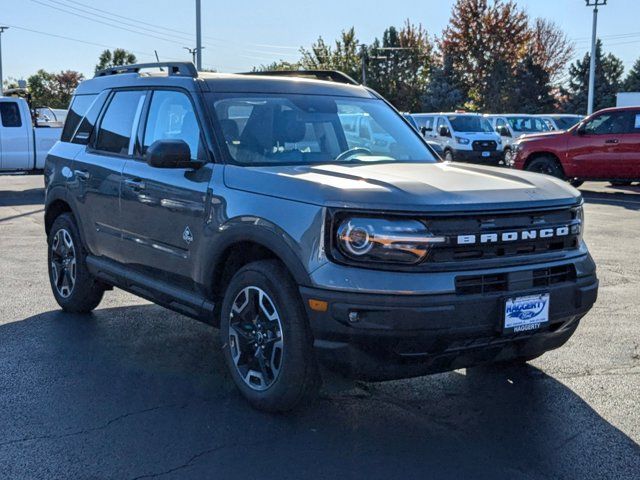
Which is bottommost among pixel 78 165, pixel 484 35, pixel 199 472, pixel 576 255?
pixel 199 472

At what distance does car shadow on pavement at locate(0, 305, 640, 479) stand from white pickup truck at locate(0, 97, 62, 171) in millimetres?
14657

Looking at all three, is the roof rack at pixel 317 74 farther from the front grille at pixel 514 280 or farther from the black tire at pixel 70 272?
the front grille at pixel 514 280

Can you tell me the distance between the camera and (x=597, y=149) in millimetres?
17141

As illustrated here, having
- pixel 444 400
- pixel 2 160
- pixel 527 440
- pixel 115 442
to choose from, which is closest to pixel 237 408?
pixel 115 442

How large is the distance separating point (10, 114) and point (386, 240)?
17.1 m

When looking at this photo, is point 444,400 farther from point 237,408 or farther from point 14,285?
point 14,285

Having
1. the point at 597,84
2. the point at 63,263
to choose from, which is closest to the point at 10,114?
the point at 63,263

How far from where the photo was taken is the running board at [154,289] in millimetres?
4789

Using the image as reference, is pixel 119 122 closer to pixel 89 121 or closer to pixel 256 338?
pixel 89 121

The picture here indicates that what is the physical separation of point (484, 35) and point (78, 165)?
164 ft

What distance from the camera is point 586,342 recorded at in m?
5.74

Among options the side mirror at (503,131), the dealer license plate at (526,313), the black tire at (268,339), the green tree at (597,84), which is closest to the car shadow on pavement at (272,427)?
the black tire at (268,339)

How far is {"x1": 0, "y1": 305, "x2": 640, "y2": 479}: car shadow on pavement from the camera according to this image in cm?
367

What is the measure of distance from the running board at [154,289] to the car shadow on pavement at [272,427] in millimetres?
418
